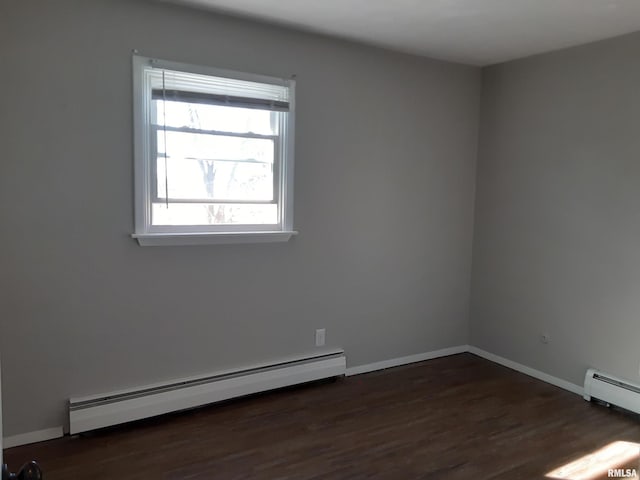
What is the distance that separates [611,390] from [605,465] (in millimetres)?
774

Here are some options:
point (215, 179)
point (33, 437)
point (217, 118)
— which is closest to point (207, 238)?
point (215, 179)

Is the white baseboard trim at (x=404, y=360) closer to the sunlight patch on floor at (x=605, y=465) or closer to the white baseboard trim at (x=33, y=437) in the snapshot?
the sunlight patch on floor at (x=605, y=465)

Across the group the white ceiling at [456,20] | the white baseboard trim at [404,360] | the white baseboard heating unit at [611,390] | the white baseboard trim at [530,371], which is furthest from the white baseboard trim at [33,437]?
the white baseboard heating unit at [611,390]

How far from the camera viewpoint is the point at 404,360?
395cm

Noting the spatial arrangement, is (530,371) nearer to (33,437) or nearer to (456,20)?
(456,20)

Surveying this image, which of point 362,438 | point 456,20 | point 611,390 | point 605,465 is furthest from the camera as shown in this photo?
point 611,390

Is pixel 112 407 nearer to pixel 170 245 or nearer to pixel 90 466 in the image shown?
pixel 90 466

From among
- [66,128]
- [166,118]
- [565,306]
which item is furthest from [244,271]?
[565,306]

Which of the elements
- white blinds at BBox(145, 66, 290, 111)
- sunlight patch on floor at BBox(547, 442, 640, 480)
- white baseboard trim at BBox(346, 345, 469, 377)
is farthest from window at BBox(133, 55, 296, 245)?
sunlight patch on floor at BBox(547, 442, 640, 480)

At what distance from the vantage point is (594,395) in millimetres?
3266

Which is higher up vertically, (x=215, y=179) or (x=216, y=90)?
(x=216, y=90)

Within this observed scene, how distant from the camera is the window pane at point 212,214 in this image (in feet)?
9.60

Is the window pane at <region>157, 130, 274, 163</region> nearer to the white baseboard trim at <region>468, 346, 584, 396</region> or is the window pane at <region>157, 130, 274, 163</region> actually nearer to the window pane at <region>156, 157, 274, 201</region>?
the window pane at <region>156, 157, 274, 201</region>

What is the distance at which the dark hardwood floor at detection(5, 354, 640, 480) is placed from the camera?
244 cm
